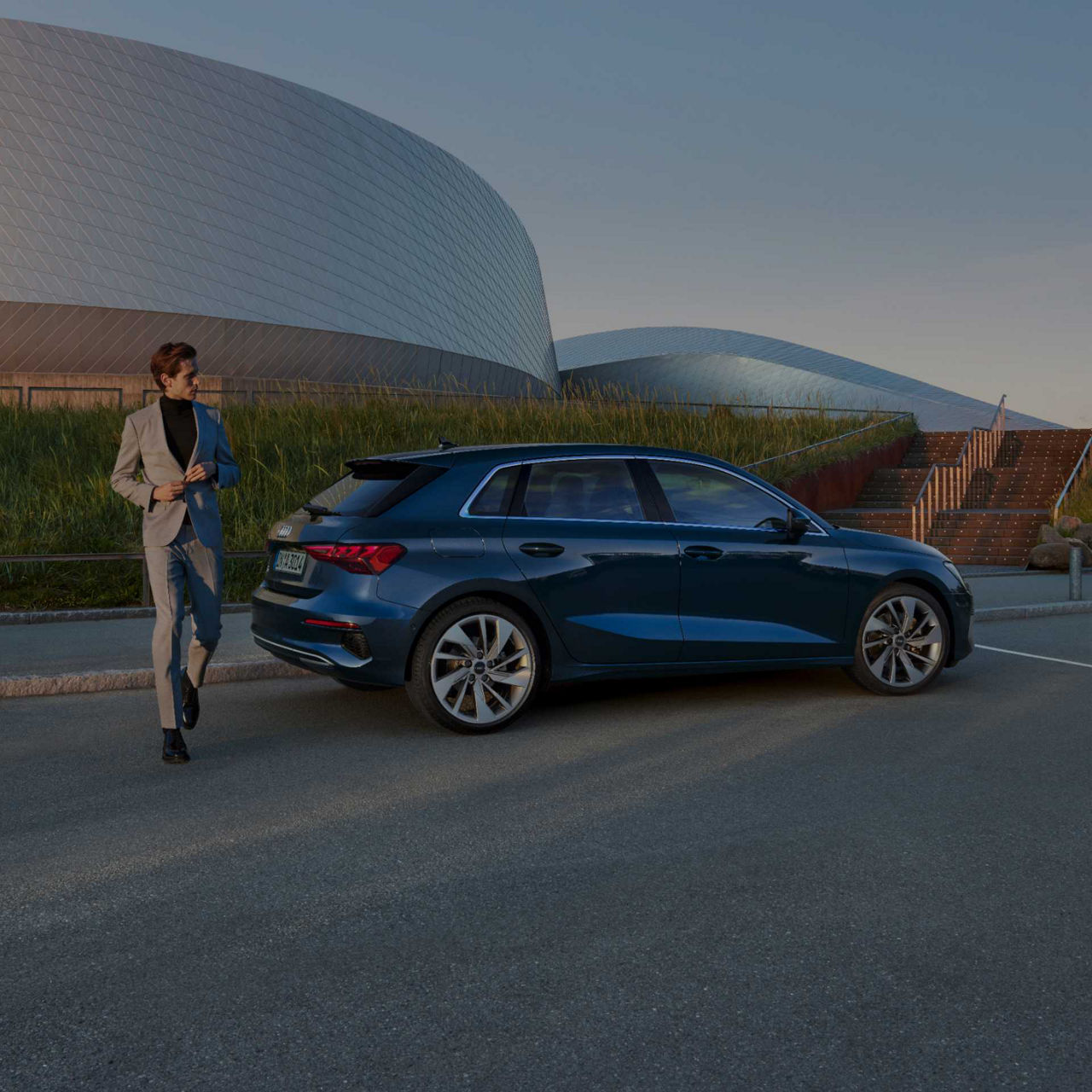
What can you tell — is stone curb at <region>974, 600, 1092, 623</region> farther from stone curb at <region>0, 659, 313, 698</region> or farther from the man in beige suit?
the man in beige suit

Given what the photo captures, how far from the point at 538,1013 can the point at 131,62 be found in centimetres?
4682

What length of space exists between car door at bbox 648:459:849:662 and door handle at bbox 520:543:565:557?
2.71ft

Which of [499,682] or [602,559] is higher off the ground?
[602,559]

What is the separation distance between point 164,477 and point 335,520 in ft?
3.38

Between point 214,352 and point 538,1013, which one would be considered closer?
point 538,1013

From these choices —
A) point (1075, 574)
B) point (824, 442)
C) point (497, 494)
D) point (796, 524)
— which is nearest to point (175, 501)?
point (497, 494)

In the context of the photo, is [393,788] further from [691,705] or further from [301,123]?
[301,123]

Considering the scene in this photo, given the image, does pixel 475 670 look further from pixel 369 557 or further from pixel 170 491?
pixel 170 491

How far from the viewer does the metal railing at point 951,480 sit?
2264cm

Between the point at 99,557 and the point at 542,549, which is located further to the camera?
the point at 99,557

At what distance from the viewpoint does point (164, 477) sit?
246 inches

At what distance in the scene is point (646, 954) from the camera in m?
3.60

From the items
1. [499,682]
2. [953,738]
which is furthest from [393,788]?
[953,738]

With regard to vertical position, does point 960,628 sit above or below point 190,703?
above
